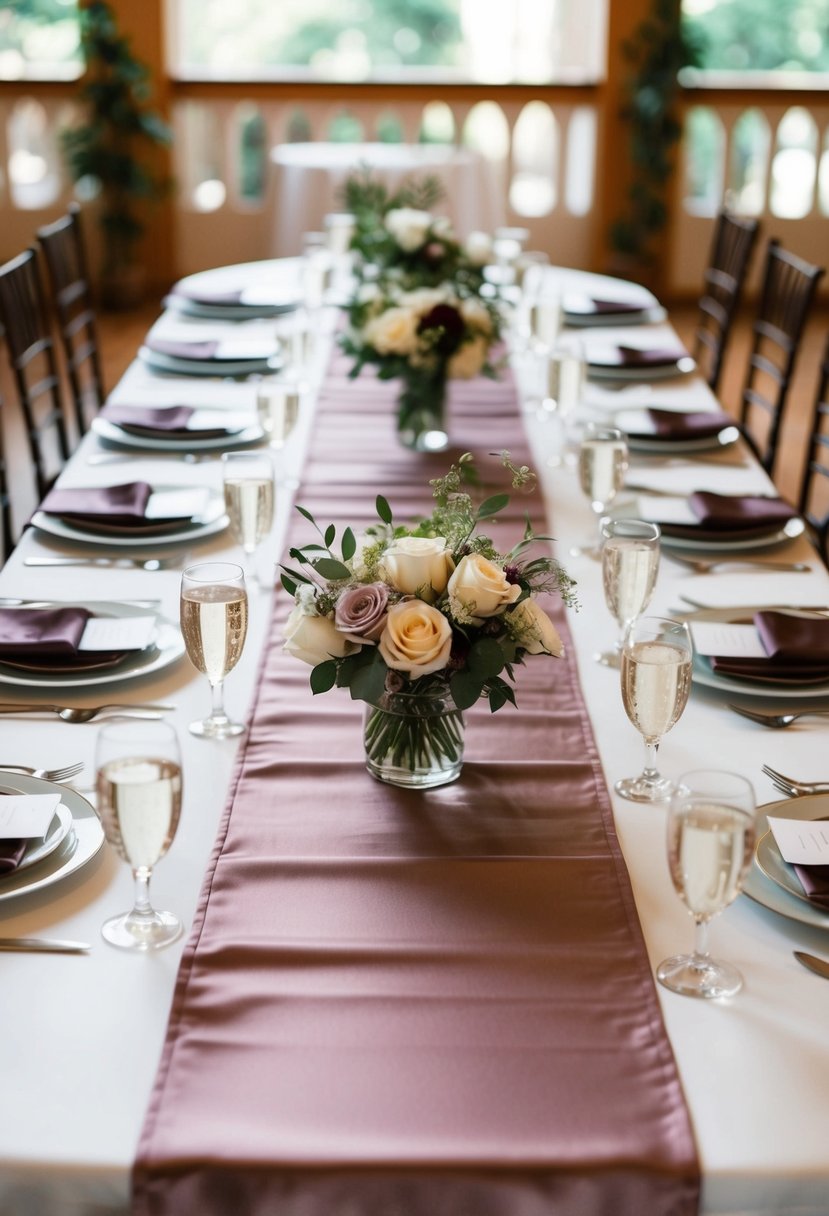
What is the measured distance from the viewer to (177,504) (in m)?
2.07

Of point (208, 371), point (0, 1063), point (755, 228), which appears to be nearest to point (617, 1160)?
point (0, 1063)

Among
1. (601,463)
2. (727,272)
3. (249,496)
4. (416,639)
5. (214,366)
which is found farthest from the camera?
(727,272)

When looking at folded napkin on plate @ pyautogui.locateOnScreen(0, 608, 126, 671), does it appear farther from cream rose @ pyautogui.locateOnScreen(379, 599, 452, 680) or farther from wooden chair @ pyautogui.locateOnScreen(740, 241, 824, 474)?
wooden chair @ pyautogui.locateOnScreen(740, 241, 824, 474)

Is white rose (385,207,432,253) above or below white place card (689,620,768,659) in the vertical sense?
above

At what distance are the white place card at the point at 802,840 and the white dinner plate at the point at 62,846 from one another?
1.88ft

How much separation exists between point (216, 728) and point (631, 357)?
5.57 feet

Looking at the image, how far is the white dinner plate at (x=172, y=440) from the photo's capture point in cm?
240

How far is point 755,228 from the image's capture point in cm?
342

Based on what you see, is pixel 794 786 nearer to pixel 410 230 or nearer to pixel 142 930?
pixel 142 930

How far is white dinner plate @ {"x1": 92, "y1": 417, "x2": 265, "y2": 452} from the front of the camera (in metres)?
2.40

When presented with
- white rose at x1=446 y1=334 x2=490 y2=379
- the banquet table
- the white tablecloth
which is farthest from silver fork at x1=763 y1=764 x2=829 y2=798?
the white tablecloth

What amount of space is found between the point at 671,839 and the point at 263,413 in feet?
4.50

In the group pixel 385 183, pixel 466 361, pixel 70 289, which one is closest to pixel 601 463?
pixel 466 361

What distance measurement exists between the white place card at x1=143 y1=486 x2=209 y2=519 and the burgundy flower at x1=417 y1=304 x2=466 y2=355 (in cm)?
48
